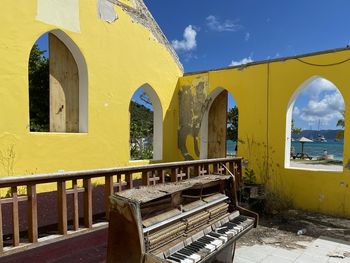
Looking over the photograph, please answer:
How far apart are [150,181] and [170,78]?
518cm

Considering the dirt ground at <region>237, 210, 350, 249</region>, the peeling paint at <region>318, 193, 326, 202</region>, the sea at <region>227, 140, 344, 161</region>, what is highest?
the peeling paint at <region>318, 193, 326, 202</region>

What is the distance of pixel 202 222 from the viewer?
2748 millimetres

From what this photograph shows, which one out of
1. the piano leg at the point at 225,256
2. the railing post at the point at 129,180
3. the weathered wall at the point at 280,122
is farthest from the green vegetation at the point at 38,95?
the piano leg at the point at 225,256

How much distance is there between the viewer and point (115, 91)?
6973 mm

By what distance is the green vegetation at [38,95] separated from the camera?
35.4ft

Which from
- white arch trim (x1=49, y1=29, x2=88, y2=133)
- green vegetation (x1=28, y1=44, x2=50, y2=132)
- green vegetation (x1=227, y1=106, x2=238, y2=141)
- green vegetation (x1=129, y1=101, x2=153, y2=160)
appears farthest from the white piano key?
green vegetation (x1=227, y1=106, x2=238, y2=141)

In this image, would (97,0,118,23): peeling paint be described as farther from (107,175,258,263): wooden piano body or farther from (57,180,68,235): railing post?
(107,175,258,263): wooden piano body

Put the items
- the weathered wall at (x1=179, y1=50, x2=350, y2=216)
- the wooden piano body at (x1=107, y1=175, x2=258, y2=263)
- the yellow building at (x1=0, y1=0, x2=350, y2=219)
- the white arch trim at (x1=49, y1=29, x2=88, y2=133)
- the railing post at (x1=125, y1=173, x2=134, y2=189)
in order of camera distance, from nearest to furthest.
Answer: the wooden piano body at (x1=107, y1=175, x2=258, y2=263) → the railing post at (x1=125, y1=173, x2=134, y2=189) → the yellow building at (x1=0, y1=0, x2=350, y2=219) → the weathered wall at (x1=179, y1=50, x2=350, y2=216) → the white arch trim at (x1=49, y1=29, x2=88, y2=133)

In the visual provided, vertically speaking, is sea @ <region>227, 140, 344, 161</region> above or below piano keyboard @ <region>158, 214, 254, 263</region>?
below

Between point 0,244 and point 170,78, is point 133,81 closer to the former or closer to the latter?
point 170,78

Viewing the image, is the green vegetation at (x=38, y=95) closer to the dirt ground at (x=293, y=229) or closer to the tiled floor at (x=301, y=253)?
the dirt ground at (x=293, y=229)

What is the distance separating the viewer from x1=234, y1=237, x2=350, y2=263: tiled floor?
4.11m

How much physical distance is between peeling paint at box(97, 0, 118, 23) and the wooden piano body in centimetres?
520

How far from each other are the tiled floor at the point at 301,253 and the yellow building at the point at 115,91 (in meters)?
1.78
